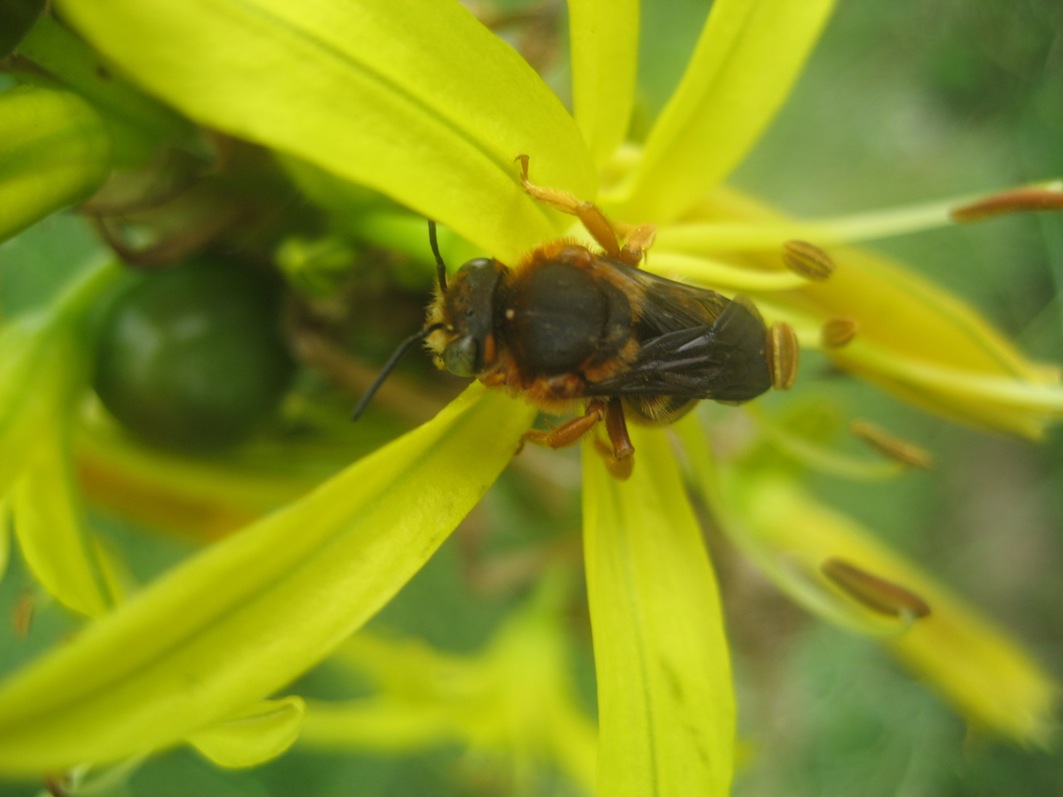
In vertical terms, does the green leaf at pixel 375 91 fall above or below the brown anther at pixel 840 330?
above

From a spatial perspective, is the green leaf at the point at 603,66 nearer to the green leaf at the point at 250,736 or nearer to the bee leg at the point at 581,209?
the bee leg at the point at 581,209

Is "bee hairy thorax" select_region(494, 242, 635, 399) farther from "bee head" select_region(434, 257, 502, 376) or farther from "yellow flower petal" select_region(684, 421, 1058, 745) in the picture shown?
"yellow flower petal" select_region(684, 421, 1058, 745)

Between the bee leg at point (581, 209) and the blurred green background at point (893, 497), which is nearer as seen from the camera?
the bee leg at point (581, 209)

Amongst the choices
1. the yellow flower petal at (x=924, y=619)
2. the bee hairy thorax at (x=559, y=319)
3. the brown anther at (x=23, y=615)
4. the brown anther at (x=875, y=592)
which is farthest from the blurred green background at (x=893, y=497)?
the bee hairy thorax at (x=559, y=319)

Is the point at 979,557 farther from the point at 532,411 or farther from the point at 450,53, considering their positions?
the point at 450,53

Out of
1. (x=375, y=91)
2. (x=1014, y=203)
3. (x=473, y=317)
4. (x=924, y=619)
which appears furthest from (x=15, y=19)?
(x=924, y=619)

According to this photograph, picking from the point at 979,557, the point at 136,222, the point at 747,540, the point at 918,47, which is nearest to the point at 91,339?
the point at 136,222

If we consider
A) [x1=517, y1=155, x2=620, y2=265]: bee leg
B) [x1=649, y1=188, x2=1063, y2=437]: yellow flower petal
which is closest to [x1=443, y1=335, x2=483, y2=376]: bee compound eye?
[x1=517, y1=155, x2=620, y2=265]: bee leg
